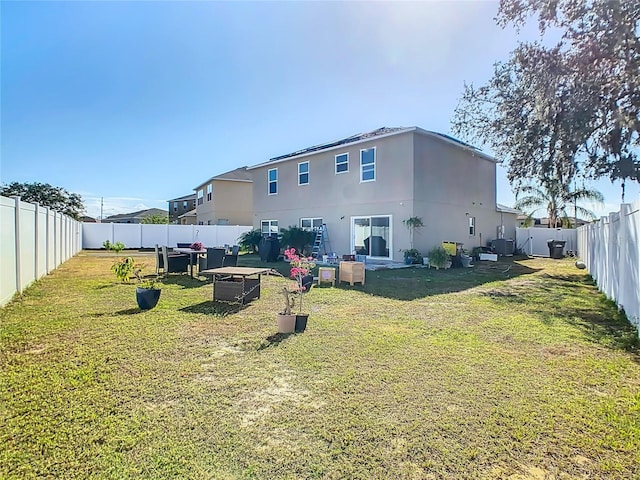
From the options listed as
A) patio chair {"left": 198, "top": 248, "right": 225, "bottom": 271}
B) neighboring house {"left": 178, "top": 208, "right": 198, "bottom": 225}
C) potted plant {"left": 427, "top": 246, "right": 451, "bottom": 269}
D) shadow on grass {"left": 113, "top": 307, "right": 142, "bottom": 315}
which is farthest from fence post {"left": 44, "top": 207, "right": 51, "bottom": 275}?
neighboring house {"left": 178, "top": 208, "right": 198, "bottom": 225}

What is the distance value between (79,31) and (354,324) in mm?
9184

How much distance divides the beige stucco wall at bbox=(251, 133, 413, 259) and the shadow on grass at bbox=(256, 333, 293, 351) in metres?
10.1

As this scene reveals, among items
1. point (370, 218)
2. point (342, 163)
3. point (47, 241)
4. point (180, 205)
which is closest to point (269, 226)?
point (342, 163)

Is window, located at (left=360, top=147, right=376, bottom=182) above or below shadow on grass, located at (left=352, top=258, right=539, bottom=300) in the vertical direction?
above

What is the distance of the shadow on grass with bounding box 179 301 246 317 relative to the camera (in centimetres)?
630

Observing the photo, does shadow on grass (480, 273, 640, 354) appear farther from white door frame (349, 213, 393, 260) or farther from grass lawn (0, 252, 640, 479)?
white door frame (349, 213, 393, 260)

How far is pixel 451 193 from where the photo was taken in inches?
637

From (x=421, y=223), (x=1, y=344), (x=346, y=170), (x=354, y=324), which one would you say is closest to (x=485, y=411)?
(x=354, y=324)

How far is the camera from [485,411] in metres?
2.93

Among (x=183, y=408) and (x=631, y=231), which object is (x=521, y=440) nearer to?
(x=183, y=408)

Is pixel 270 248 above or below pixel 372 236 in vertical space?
below

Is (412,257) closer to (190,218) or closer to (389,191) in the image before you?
(389,191)

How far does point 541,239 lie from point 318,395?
2242 cm

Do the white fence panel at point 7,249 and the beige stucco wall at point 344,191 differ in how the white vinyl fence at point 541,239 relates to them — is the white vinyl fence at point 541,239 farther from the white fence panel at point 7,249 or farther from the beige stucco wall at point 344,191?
the white fence panel at point 7,249
